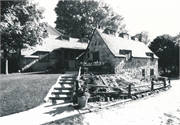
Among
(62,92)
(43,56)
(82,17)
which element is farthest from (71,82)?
(82,17)

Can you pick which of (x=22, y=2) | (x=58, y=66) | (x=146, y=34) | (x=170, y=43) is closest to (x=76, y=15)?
(x=58, y=66)

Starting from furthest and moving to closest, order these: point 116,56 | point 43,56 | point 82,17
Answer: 1. point 82,17
2. point 43,56
3. point 116,56

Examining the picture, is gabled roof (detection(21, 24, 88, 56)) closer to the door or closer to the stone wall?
the door

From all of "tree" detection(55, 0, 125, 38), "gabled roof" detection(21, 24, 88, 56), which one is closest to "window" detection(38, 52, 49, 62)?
"gabled roof" detection(21, 24, 88, 56)

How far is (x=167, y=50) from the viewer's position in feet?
92.1

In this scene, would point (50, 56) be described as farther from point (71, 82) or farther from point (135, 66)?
point (135, 66)

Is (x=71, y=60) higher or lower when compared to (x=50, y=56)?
lower

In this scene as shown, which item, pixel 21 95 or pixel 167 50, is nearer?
pixel 21 95

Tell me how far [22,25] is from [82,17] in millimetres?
21588

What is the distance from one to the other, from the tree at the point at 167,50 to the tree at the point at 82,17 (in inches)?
513

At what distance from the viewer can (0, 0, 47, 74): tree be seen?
9958 millimetres

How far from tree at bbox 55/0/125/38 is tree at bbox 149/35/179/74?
13043mm

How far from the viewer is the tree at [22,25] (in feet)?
32.7

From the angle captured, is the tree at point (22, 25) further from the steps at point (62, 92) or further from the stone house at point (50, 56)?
the steps at point (62, 92)
